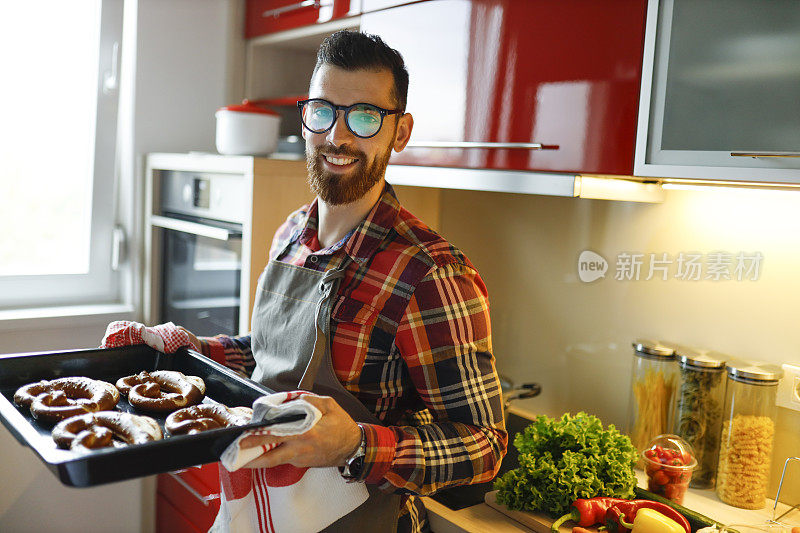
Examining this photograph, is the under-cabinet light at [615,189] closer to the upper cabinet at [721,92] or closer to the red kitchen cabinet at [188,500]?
the upper cabinet at [721,92]

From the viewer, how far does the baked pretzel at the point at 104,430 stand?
993mm

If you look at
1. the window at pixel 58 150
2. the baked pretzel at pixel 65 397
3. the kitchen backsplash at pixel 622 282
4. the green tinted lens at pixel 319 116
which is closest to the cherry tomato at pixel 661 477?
the kitchen backsplash at pixel 622 282

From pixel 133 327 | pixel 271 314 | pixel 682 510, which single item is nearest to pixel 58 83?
pixel 133 327

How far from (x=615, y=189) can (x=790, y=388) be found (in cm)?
51

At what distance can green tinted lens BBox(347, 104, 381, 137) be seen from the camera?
1.24m

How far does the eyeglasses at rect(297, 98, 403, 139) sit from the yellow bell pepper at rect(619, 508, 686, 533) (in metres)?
0.79

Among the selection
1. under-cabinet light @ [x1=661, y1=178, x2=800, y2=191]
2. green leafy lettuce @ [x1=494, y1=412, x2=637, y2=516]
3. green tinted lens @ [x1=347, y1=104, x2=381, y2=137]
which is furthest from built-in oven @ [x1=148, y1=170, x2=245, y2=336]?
under-cabinet light @ [x1=661, y1=178, x2=800, y2=191]

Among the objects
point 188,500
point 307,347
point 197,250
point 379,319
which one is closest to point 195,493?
point 188,500

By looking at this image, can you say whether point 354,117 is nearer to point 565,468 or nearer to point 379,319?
point 379,319

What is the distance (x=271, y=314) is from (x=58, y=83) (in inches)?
56.0

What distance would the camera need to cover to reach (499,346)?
202 centimetres

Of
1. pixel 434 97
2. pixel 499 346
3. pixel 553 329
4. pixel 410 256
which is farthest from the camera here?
pixel 499 346

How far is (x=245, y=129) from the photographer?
2023 millimetres

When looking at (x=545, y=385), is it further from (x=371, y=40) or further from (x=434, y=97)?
(x=371, y=40)
